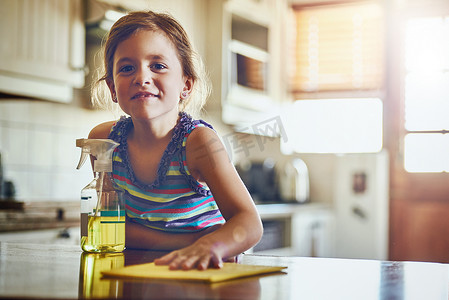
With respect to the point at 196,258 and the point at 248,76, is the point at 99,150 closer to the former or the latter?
the point at 196,258

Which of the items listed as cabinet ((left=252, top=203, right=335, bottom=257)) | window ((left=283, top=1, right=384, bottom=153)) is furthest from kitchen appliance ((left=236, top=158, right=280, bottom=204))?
window ((left=283, top=1, right=384, bottom=153))

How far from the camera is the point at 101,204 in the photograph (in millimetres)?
877

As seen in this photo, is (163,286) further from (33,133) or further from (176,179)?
(33,133)

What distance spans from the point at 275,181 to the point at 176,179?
3389 millimetres

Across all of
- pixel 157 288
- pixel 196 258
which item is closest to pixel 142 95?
pixel 196 258

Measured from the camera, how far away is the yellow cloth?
0.65 meters

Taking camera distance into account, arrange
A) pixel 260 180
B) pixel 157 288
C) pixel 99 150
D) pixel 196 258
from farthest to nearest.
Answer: pixel 260 180, pixel 99 150, pixel 196 258, pixel 157 288

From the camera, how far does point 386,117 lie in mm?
4492

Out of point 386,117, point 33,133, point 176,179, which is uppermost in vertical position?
point 386,117

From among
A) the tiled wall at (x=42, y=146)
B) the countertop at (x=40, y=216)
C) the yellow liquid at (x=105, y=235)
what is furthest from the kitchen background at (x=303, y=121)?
the yellow liquid at (x=105, y=235)

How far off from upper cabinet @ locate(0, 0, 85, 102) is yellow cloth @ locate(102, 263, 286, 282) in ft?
5.81

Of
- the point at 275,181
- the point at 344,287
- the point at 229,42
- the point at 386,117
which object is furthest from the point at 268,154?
the point at 344,287

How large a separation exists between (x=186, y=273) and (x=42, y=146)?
231cm

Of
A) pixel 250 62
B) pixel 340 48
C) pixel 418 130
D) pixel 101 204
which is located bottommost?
pixel 101 204
